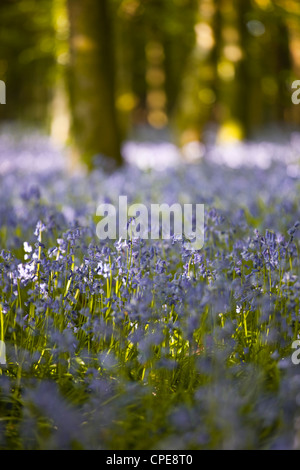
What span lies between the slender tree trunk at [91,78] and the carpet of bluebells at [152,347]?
4.05 metres

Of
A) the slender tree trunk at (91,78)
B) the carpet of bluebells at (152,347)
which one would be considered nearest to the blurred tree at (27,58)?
the slender tree trunk at (91,78)

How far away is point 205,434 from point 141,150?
417 inches

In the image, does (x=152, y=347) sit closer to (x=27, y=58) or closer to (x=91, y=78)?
(x=91, y=78)

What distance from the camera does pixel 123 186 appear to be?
6.06 m

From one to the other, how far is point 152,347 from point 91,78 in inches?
231

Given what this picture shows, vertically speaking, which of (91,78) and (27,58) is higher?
(27,58)

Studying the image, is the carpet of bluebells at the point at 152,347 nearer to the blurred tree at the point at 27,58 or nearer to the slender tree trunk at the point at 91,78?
the slender tree trunk at the point at 91,78

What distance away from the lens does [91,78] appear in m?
7.65

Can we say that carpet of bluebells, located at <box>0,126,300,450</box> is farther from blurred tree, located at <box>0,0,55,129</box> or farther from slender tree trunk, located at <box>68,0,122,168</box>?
blurred tree, located at <box>0,0,55,129</box>

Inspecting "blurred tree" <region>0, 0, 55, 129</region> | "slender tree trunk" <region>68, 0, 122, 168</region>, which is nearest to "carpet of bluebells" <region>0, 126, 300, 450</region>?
"slender tree trunk" <region>68, 0, 122, 168</region>

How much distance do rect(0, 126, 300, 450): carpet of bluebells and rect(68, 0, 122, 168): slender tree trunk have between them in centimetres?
405

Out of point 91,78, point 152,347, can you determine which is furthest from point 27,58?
point 152,347

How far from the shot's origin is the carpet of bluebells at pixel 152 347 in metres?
2.05
